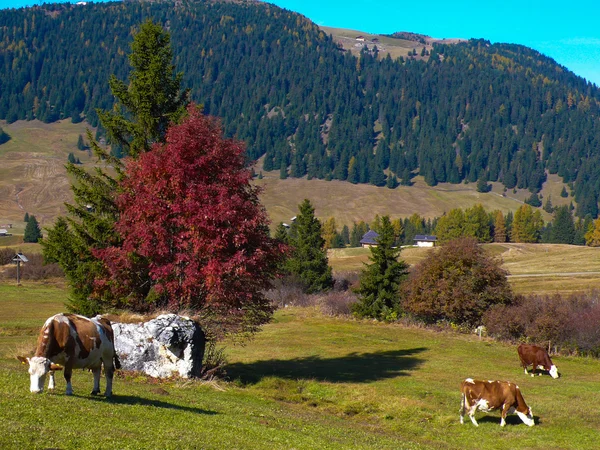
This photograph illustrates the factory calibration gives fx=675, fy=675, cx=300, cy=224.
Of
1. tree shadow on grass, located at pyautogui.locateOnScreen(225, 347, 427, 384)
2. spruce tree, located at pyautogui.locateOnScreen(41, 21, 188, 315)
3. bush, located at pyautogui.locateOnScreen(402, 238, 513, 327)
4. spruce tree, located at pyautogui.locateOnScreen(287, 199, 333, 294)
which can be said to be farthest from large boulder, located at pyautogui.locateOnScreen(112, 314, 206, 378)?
spruce tree, located at pyautogui.locateOnScreen(287, 199, 333, 294)

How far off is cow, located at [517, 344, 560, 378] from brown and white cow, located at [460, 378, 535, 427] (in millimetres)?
12571

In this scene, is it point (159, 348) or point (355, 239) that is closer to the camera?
point (159, 348)

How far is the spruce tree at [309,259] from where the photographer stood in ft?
272

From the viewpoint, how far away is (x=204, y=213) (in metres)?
27.6

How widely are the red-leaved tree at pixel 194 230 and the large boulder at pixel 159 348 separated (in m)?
2.22

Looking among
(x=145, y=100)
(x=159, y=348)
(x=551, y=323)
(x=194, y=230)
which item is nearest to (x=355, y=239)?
(x=551, y=323)

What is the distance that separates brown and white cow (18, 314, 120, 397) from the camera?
15.6 meters

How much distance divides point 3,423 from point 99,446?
6.44 feet

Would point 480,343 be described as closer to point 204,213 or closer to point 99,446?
point 204,213

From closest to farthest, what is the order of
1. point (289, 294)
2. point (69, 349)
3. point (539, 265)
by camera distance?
point (69, 349), point (289, 294), point (539, 265)

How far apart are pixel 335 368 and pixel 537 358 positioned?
10.9 meters

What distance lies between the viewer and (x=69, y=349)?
16.6 metres

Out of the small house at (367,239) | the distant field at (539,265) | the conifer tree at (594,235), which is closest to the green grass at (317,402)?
the distant field at (539,265)

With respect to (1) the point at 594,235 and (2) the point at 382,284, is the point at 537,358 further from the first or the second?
(1) the point at 594,235
